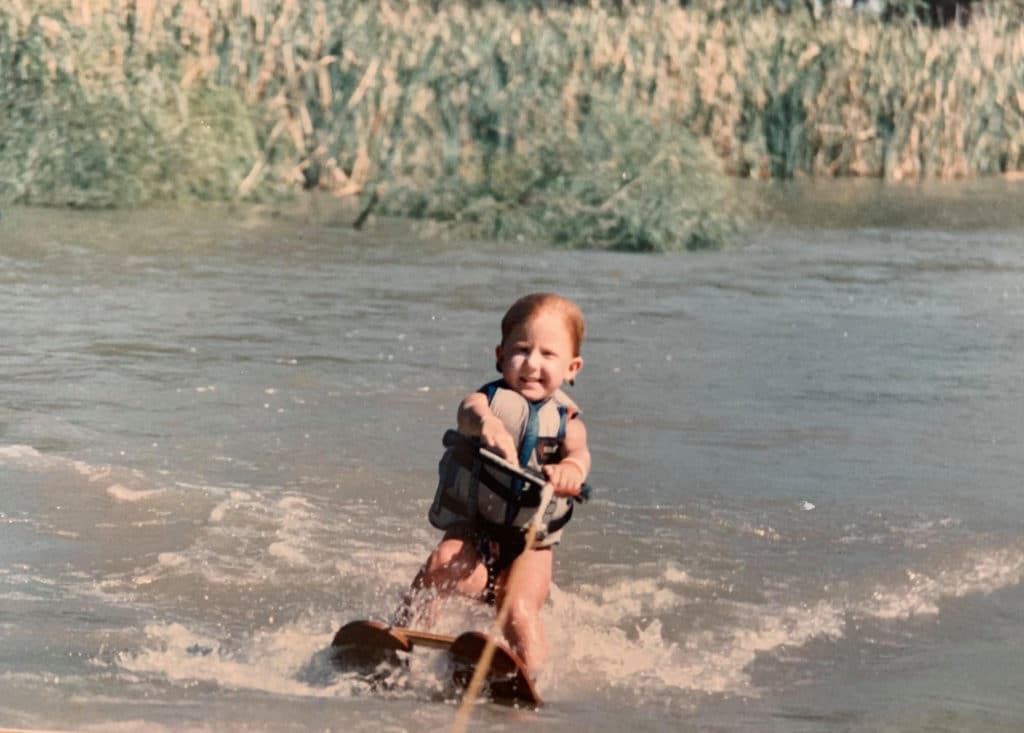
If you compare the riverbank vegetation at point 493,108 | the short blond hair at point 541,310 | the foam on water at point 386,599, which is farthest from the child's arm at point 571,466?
the riverbank vegetation at point 493,108

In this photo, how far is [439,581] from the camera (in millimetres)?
5352

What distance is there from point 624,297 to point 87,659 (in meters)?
6.87

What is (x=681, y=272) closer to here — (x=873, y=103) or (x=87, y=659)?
(x=873, y=103)

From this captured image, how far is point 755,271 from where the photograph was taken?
1312 centimetres

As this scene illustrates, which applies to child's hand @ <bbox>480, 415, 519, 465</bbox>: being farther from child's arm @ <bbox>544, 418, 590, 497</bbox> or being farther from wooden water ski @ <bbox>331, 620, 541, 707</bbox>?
wooden water ski @ <bbox>331, 620, 541, 707</bbox>

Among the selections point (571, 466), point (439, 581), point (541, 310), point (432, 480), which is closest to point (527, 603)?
point (439, 581)

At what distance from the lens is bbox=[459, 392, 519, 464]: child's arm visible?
17.2 ft

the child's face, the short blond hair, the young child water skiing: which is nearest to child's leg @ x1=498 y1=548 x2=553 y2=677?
the young child water skiing

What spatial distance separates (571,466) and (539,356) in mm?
287

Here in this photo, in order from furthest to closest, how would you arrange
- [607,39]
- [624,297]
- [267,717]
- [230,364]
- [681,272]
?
[607,39]
[681,272]
[624,297]
[230,364]
[267,717]

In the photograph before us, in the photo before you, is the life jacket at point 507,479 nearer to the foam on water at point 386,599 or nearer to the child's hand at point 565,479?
the child's hand at point 565,479

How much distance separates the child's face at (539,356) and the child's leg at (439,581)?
0.41m

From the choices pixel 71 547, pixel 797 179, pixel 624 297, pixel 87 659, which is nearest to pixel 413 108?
pixel 797 179

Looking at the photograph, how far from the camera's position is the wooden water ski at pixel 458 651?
4723 mm
